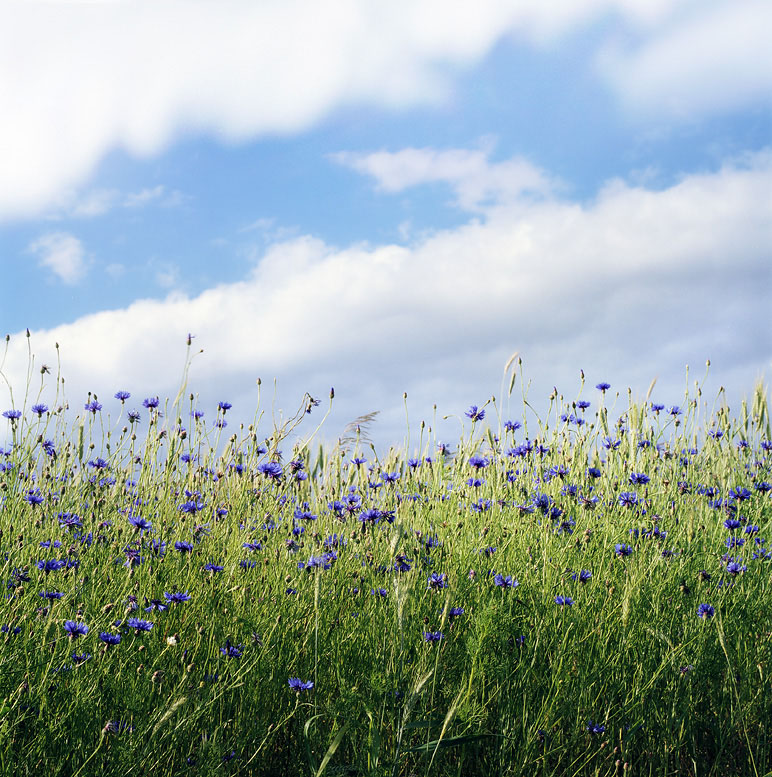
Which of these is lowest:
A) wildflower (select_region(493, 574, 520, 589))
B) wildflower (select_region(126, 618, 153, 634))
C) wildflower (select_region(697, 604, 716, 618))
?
wildflower (select_region(697, 604, 716, 618))

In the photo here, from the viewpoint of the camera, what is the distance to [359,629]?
2441mm

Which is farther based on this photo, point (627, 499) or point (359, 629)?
point (627, 499)

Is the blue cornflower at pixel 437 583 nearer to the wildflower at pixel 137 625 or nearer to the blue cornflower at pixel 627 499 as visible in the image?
the wildflower at pixel 137 625

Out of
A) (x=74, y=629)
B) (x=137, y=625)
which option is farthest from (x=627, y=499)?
(x=74, y=629)

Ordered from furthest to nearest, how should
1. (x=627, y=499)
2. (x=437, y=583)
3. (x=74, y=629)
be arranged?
(x=627, y=499)
(x=437, y=583)
(x=74, y=629)

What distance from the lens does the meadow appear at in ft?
6.25

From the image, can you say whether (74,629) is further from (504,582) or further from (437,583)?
(504,582)

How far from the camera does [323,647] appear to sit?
2391 millimetres

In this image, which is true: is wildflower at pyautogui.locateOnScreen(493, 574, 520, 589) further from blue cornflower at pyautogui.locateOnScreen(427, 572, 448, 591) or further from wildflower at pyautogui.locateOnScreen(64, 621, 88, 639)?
wildflower at pyautogui.locateOnScreen(64, 621, 88, 639)

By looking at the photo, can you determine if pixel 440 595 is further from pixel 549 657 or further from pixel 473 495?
pixel 473 495

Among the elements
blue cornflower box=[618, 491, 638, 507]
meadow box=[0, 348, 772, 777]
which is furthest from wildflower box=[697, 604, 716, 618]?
blue cornflower box=[618, 491, 638, 507]

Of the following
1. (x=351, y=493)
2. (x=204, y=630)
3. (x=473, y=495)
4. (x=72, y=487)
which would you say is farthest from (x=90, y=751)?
(x=473, y=495)

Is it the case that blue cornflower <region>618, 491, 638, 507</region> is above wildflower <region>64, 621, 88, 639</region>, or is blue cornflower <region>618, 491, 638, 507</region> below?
above

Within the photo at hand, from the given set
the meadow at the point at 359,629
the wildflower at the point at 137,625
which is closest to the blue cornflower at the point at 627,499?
the meadow at the point at 359,629
